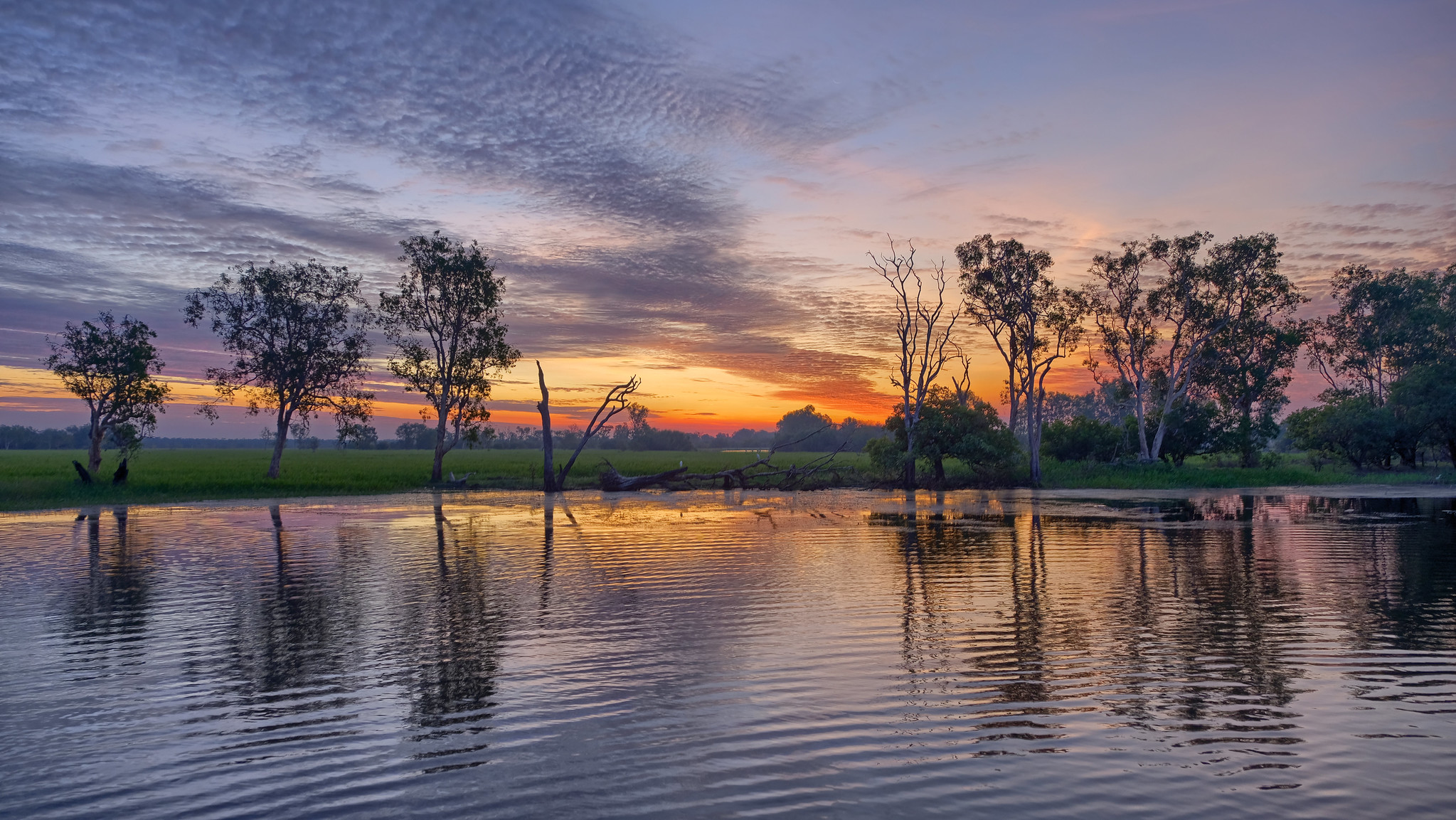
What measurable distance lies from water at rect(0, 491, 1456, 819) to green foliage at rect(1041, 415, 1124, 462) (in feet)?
121

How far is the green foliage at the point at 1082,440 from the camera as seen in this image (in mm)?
54900

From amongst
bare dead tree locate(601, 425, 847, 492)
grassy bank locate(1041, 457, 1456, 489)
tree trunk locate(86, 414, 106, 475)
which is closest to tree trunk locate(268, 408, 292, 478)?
tree trunk locate(86, 414, 106, 475)

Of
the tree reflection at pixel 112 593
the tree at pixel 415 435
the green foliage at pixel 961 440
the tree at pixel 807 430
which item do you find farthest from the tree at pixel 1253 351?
the tree at pixel 415 435

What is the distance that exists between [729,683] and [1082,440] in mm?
53172

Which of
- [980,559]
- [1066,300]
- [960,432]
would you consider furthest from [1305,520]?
[1066,300]

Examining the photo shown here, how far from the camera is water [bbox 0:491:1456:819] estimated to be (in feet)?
20.1

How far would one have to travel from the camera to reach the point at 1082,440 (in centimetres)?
5572

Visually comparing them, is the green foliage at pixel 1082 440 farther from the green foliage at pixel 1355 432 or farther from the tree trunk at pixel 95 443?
the tree trunk at pixel 95 443

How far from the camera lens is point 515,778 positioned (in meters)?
6.34

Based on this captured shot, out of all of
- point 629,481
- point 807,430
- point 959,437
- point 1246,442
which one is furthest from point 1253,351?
point 807,430

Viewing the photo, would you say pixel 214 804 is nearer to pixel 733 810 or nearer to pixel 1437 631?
pixel 733 810

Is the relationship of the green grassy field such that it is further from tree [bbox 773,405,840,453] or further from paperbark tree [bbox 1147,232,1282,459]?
tree [bbox 773,405,840,453]

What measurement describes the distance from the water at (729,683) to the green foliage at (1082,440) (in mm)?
36904

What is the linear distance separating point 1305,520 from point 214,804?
31632mm
